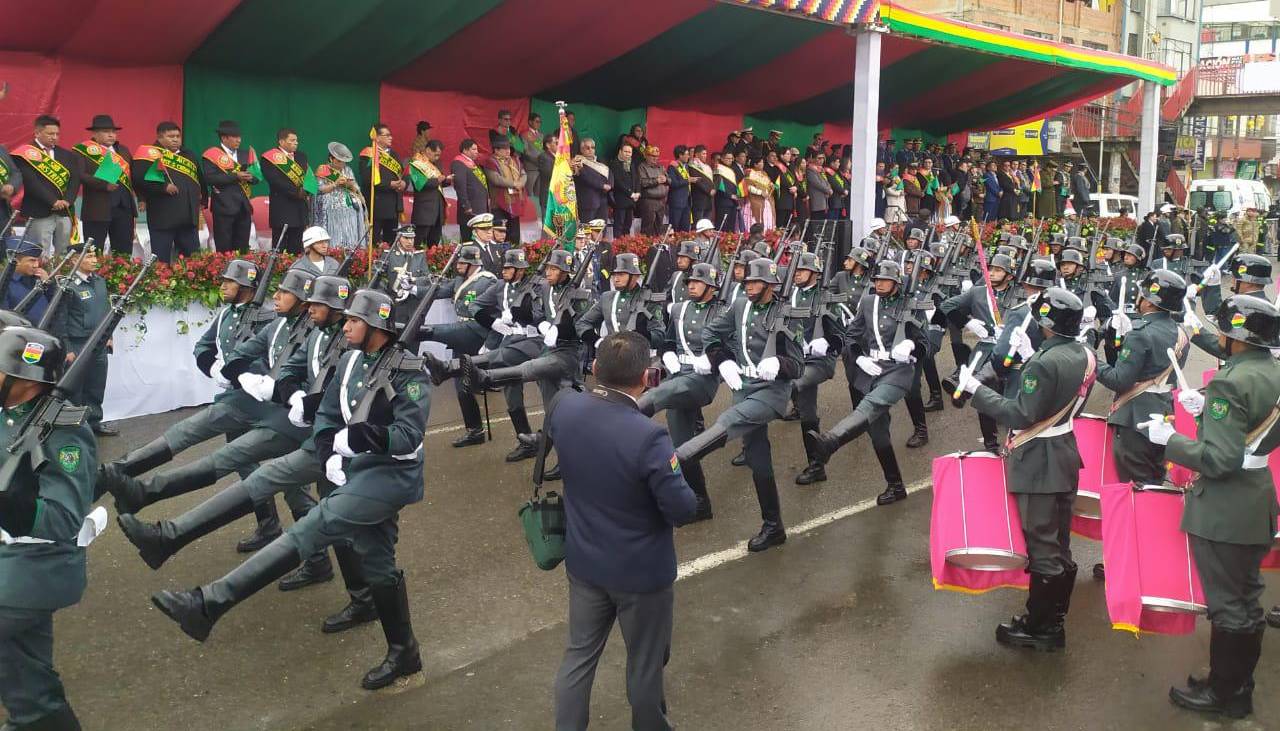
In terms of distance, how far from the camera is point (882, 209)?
22.7 m

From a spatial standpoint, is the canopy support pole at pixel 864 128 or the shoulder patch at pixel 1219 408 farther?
the canopy support pole at pixel 864 128

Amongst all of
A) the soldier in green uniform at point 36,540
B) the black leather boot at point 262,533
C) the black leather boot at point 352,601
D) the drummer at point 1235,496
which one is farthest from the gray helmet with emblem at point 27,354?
the drummer at point 1235,496

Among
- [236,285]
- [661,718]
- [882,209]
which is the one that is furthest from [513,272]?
[882,209]

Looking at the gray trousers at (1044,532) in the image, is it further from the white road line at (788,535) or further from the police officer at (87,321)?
the police officer at (87,321)

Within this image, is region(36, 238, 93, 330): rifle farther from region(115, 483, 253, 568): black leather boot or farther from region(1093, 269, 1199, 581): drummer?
region(1093, 269, 1199, 581): drummer

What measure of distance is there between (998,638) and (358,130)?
13.6 metres

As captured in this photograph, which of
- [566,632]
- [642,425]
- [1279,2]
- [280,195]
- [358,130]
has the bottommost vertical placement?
[566,632]

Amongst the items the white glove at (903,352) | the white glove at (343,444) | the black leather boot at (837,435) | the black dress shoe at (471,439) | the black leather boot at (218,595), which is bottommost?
the black dress shoe at (471,439)

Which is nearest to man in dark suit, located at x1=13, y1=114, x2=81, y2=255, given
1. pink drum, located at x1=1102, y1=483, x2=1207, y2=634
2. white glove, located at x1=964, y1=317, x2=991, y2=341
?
white glove, located at x1=964, y1=317, x2=991, y2=341

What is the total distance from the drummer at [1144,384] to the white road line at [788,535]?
185 cm

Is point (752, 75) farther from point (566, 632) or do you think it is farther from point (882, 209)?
point (566, 632)

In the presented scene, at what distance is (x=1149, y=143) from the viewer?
83.0ft

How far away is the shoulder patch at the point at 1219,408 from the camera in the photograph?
4.80 metres

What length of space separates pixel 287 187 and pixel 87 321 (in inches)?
155
